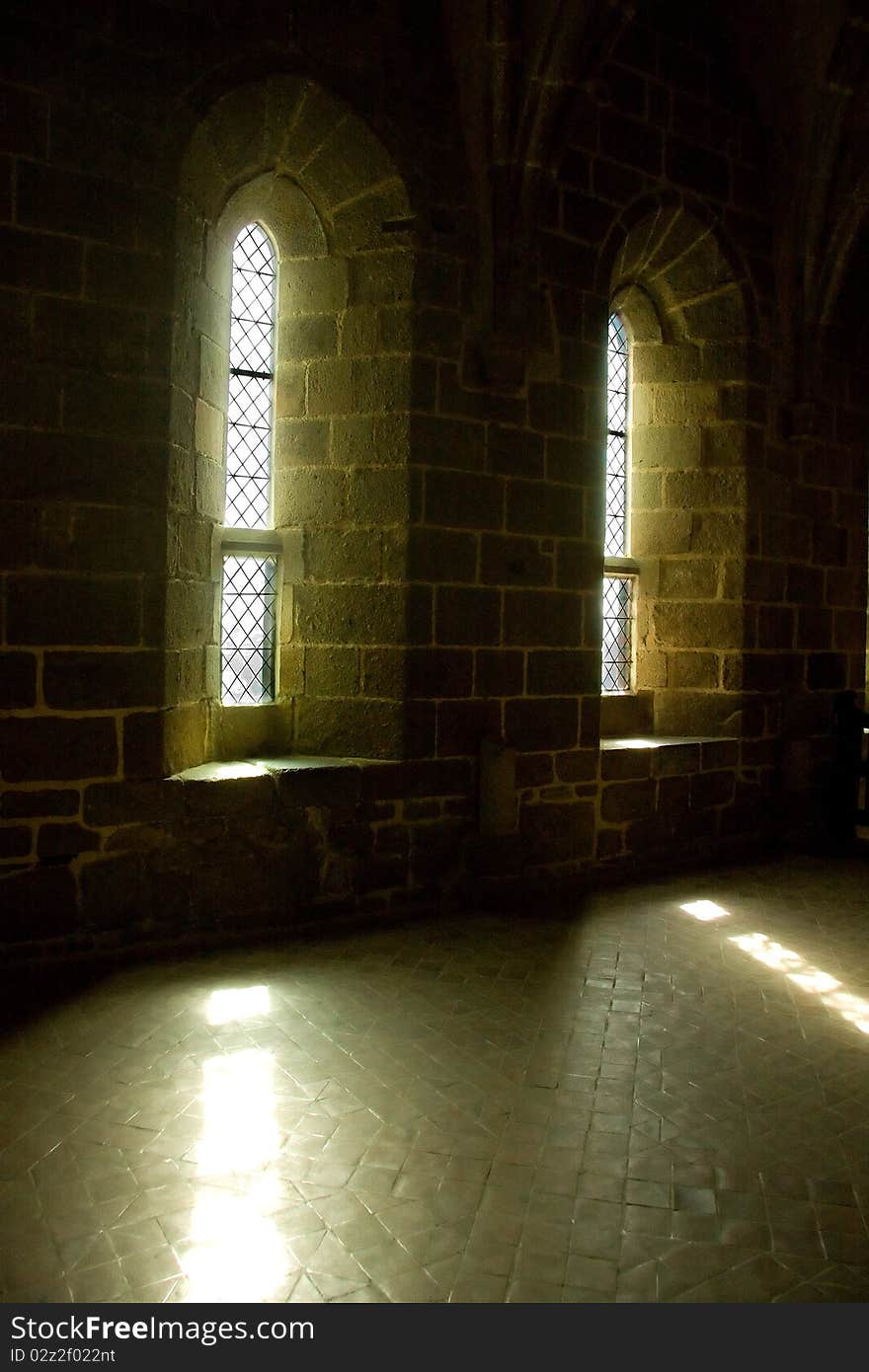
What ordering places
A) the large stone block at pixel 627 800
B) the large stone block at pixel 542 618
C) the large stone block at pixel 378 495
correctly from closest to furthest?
the large stone block at pixel 378 495
the large stone block at pixel 542 618
the large stone block at pixel 627 800

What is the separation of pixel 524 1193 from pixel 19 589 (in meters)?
3.16

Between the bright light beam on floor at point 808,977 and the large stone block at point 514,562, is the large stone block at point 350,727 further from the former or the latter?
the bright light beam on floor at point 808,977

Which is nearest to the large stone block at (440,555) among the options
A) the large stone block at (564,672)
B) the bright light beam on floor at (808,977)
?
the large stone block at (564,672)

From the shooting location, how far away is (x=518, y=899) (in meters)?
5.94

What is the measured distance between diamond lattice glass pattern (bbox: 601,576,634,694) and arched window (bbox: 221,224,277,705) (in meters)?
2.49

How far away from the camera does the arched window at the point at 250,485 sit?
18.9 feet

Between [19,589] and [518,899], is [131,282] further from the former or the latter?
[518,899]

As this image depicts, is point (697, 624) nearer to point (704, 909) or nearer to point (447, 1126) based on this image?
point (704, 909)

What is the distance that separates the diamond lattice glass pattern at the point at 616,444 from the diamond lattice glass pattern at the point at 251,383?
2540 mm

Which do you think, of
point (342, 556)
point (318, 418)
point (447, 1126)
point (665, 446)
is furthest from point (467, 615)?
point (447, 1126)

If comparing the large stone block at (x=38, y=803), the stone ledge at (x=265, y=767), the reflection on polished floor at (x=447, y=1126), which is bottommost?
the reflection on polished floor at (x=447, y=1126)

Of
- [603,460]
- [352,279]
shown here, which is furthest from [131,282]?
[603,460]

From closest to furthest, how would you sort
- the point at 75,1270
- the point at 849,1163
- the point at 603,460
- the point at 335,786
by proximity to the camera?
the point at 75,1270
the point at 849,1163
the point at 335,786
the point at 603,460

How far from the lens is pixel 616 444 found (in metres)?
7.37
